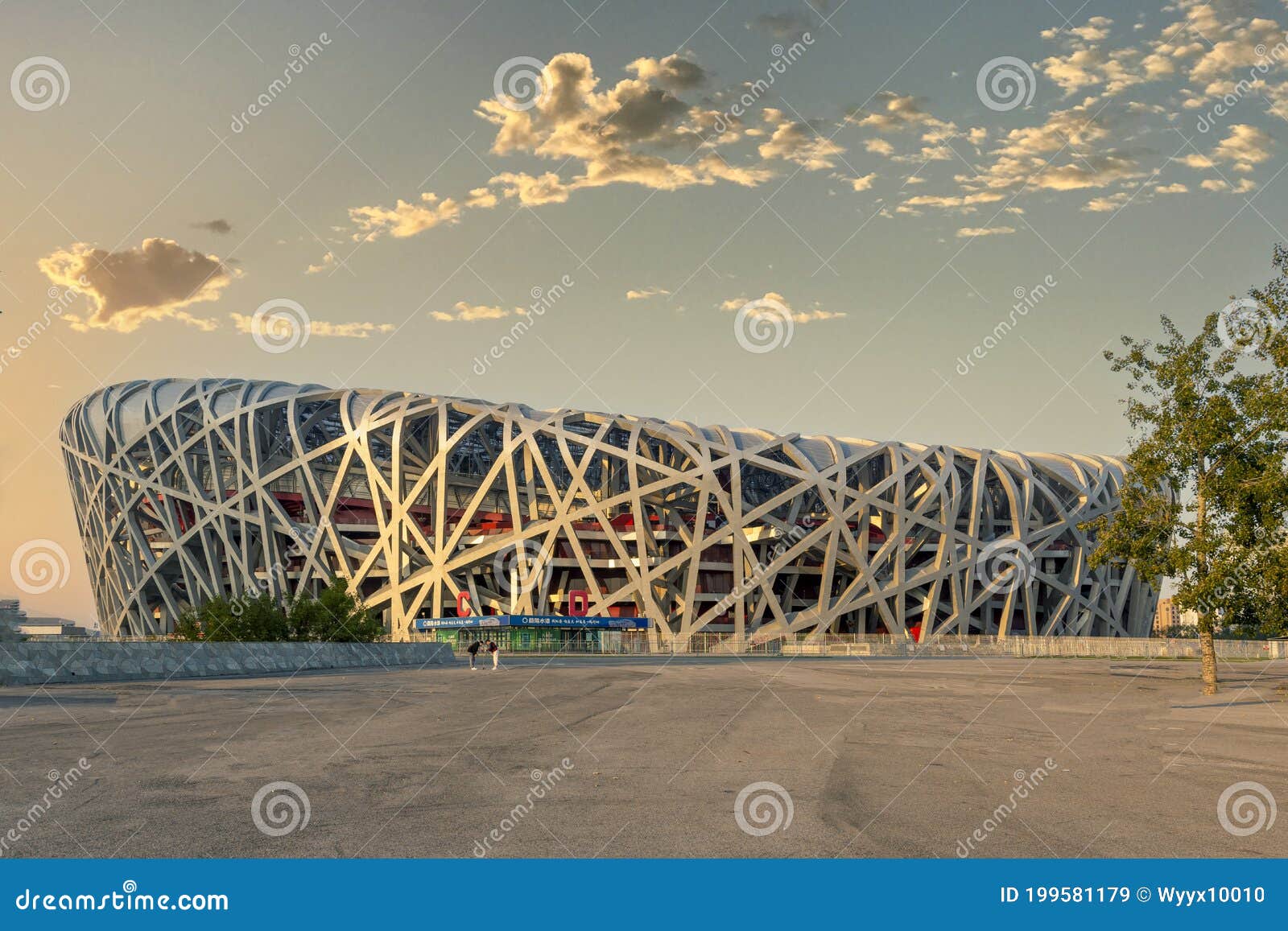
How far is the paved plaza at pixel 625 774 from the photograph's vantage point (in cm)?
763

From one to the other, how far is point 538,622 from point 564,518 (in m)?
7.52

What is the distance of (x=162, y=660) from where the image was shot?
30.2m

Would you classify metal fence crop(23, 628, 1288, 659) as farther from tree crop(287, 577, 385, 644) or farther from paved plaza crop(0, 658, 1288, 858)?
paved plaza crop(0, 658, 1288, 858)

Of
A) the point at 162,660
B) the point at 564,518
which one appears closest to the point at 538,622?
the point at 564,518

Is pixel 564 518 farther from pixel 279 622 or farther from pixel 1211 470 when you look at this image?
pixel 1211 470

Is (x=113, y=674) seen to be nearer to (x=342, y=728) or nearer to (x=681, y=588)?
(x=342, y=728)

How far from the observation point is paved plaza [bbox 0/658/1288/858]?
301 inches

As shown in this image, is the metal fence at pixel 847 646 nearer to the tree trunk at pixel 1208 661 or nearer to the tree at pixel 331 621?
the tree at pixel 331 621

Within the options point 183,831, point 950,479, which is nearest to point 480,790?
point 183,831

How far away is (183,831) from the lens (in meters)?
7.68

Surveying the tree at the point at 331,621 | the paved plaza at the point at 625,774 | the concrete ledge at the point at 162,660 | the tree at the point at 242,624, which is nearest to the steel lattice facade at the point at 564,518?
the tree at the point at 331,621

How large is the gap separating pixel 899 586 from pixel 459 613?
1174 inches

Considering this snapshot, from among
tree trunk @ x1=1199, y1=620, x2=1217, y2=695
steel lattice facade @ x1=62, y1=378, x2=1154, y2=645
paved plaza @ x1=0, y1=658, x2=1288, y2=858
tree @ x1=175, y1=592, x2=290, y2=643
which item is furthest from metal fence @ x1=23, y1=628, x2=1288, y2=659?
paved plaza @ x1=0, y1=658, x2=1288, y2=858

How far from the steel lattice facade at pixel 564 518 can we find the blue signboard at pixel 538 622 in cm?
124
